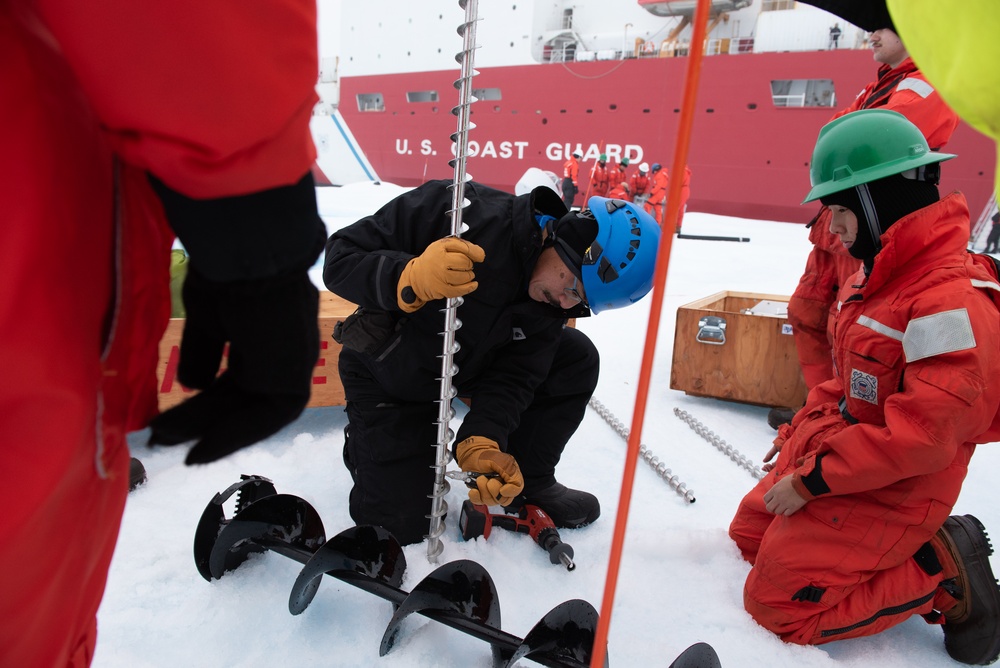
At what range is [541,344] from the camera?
→ 222 centimetres

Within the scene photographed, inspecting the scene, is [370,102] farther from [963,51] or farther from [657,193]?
[963,51]

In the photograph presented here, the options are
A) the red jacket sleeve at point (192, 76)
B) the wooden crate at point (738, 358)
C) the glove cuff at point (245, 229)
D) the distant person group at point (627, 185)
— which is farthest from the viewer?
the distant person group at point (627, 185)

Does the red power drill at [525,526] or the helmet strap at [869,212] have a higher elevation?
the helmet strap at [869,212]

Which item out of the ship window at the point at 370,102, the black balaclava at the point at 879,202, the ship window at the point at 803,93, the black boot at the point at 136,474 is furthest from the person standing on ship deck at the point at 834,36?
the black boot at the point at 136,474

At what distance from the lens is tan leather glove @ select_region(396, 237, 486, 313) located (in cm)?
159

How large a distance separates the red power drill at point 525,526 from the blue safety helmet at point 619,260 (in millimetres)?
797

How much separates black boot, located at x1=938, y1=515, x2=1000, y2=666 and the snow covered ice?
0.07 m

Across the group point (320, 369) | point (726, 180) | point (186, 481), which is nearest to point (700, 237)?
point (726, 180)

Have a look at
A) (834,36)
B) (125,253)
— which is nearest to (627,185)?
(834,36)

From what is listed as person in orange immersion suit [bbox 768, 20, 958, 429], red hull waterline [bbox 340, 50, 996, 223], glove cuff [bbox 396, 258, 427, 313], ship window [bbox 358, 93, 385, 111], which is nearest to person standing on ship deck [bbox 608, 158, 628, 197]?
red hull waterline [bbox 340, 50, 996, 223]

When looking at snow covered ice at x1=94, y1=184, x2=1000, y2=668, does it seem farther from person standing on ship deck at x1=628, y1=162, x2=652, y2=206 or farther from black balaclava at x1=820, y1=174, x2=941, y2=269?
person standing on ship deck at x1=628, y1=162, x2=652, y2=206

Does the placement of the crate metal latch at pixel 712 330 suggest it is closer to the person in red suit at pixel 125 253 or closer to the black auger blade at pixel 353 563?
the black auger blade at pixel 353 563

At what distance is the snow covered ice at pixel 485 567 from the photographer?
1.55m

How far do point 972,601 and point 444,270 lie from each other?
→ 1.65 metres
